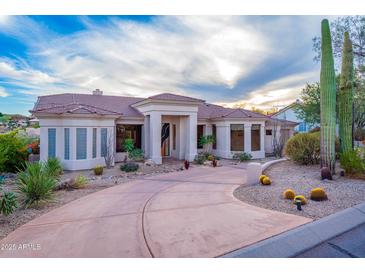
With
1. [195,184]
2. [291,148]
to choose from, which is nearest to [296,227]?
[195,184]

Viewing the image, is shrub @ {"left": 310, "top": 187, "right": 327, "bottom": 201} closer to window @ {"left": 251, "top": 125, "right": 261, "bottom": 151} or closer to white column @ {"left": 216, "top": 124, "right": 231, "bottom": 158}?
white column @ {"left": 216, "top": 124, "right": 231, "bottom": 158}

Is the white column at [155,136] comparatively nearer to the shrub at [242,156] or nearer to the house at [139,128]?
the house at [139,128]

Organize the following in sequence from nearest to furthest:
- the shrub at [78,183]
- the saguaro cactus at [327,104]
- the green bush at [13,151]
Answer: the shrub at [78,183], the saguaro cactus at [327,104], the green bush at [13,151]

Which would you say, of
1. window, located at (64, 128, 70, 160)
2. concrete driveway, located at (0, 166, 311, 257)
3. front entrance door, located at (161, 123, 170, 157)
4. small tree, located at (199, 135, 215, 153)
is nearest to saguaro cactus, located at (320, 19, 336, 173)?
concrete driveway, located at (0, 166, 311, 257)

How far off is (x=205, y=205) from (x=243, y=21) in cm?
513

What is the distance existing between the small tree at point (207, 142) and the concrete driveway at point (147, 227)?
9.47m

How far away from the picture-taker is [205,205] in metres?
5.98

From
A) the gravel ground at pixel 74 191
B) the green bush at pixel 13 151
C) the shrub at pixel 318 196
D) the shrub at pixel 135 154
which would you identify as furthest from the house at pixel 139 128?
the shrub at pixel 318 196

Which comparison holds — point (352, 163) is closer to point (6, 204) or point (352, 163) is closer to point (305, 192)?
point (305, 192)

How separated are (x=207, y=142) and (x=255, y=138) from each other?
3.91 meters

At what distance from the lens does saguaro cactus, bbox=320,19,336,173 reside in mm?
8844

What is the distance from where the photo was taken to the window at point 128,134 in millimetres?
15008

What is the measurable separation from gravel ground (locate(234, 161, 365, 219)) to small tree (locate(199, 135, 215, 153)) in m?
7.12

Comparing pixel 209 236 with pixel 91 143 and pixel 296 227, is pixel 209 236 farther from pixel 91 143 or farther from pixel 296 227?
pixel 91 143
